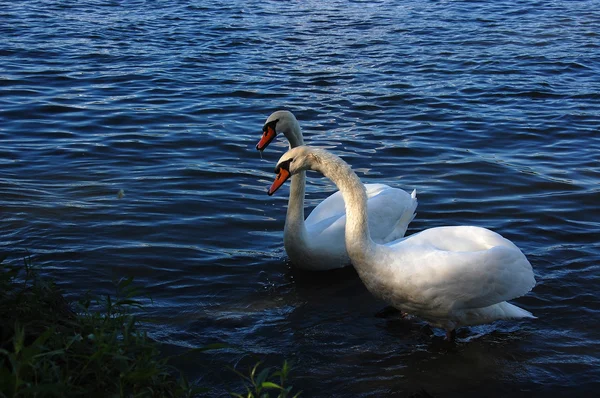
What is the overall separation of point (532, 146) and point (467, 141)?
2.51 feet

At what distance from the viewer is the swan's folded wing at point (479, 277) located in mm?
5191

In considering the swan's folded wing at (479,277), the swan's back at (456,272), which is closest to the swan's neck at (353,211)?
the swan's back at (456,272)

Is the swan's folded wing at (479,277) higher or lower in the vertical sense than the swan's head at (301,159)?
lower

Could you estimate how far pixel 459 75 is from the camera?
12805mm

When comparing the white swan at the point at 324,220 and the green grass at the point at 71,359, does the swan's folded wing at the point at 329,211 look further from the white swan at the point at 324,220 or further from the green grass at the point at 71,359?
the green grass at the point at 71,359

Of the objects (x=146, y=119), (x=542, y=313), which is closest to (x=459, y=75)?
(x=146, y=119)

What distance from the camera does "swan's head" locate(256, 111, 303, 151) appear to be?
6891mm

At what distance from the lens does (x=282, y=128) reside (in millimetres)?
6938

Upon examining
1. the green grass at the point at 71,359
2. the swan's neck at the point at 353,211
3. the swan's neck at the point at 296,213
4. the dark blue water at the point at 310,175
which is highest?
the green grass at the point at 71,359

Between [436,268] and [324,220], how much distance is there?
5.96 ft

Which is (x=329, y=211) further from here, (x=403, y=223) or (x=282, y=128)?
(x=282, y=128)

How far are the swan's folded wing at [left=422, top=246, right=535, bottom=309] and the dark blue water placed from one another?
0.42 m

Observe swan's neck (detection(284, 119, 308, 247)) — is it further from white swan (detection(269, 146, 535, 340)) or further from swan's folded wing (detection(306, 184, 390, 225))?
white swan (detection(269, 146, 535, 340))

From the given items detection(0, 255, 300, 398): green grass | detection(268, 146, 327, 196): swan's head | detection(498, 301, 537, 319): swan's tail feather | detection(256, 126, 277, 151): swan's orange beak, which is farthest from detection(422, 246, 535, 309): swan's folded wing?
detection(256, 126, 277, 151): swan's orange beak
